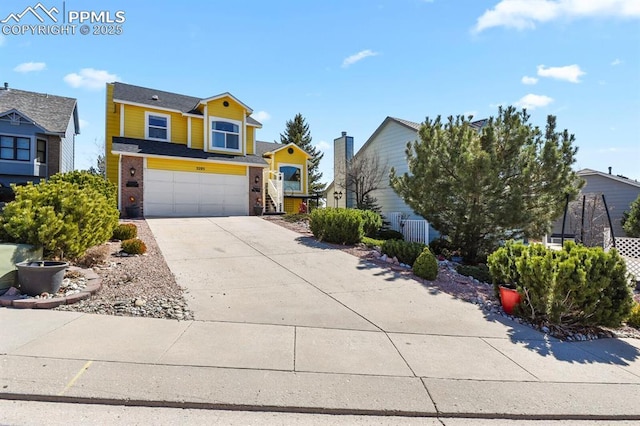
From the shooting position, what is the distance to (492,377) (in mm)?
3760

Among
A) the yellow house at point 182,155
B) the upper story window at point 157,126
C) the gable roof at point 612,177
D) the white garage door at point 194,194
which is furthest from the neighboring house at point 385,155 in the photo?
the upper story window at point 157,126

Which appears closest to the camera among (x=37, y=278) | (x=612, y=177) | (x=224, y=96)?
(x=37, y=278)

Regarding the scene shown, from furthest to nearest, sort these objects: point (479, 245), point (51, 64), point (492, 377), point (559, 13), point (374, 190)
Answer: point (374, 190)
point (51, 64)
point (479, 245)
point (559, 13)
point (492, 377)

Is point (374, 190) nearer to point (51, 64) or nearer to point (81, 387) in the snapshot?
point (51, 64)

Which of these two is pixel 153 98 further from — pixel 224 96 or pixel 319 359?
pixel 319 359

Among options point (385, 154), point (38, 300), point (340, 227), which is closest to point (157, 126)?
point (385, 154)

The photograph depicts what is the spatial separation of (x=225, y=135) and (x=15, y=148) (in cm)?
1078

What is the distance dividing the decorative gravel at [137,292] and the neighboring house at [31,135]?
15118mm

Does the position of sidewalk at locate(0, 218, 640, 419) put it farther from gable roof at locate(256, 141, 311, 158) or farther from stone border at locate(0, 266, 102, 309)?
gable roof at locate(256, 141, 311, 158)

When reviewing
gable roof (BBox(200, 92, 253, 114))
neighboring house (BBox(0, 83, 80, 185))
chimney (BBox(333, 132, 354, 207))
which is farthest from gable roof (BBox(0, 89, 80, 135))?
chimney (BBox(333, 132, 354, 207))

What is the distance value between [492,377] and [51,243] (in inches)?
277

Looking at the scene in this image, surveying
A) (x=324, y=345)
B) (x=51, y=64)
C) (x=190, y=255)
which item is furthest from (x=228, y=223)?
(x=324, y=345)

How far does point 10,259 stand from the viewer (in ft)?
18.2

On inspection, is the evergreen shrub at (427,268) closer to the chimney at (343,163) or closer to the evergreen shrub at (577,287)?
the evergreen shrub at (577,287)
